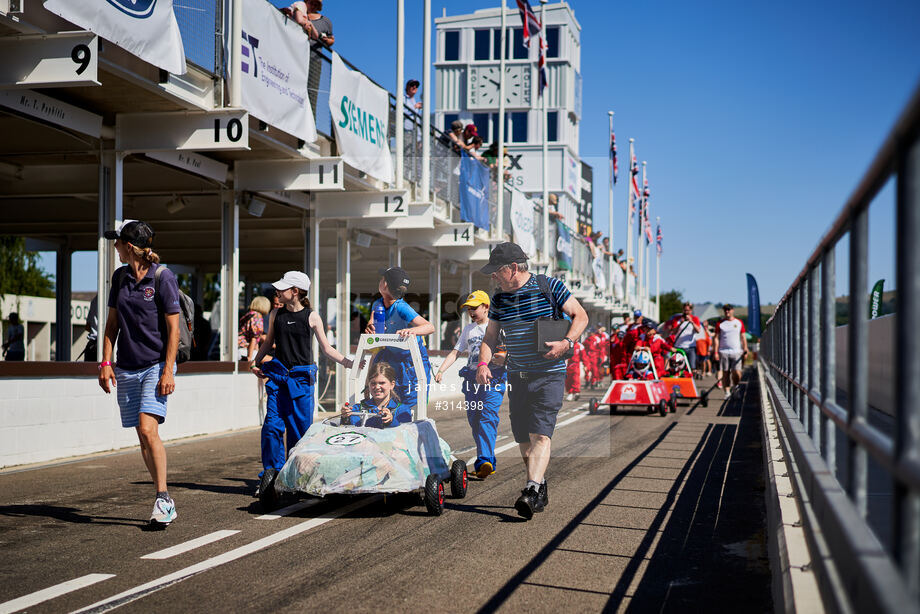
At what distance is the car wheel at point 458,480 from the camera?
26.1 feet

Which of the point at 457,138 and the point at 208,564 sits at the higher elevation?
the point at 457,138

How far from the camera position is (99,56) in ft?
32.5

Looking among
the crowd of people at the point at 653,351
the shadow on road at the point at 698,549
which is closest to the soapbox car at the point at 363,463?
the shadow on road at the point at 698,549

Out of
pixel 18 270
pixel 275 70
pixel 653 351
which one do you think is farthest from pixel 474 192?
pixel 18 270

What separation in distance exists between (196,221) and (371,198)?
542 cm

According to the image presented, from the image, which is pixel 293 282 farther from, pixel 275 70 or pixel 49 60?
pixel 275 70

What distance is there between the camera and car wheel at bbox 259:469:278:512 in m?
7.38

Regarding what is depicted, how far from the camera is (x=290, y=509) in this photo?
761cm

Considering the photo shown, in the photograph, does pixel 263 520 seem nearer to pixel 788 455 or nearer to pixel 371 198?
pixel 788 455

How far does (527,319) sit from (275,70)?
7.16 meters

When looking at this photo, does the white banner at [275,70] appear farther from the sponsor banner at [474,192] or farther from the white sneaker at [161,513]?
the sponsor banner at [474,192]

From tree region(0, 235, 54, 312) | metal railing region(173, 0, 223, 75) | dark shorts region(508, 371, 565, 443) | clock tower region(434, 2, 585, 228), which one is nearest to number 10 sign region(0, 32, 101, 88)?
metal railing region(173, 0, 223, 75)

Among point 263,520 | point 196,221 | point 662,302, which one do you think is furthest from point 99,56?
point 662,302

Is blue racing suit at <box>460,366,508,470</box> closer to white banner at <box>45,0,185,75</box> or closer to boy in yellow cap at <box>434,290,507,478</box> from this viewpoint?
boy in yellow cap at <box>434,290,507,478</box>
